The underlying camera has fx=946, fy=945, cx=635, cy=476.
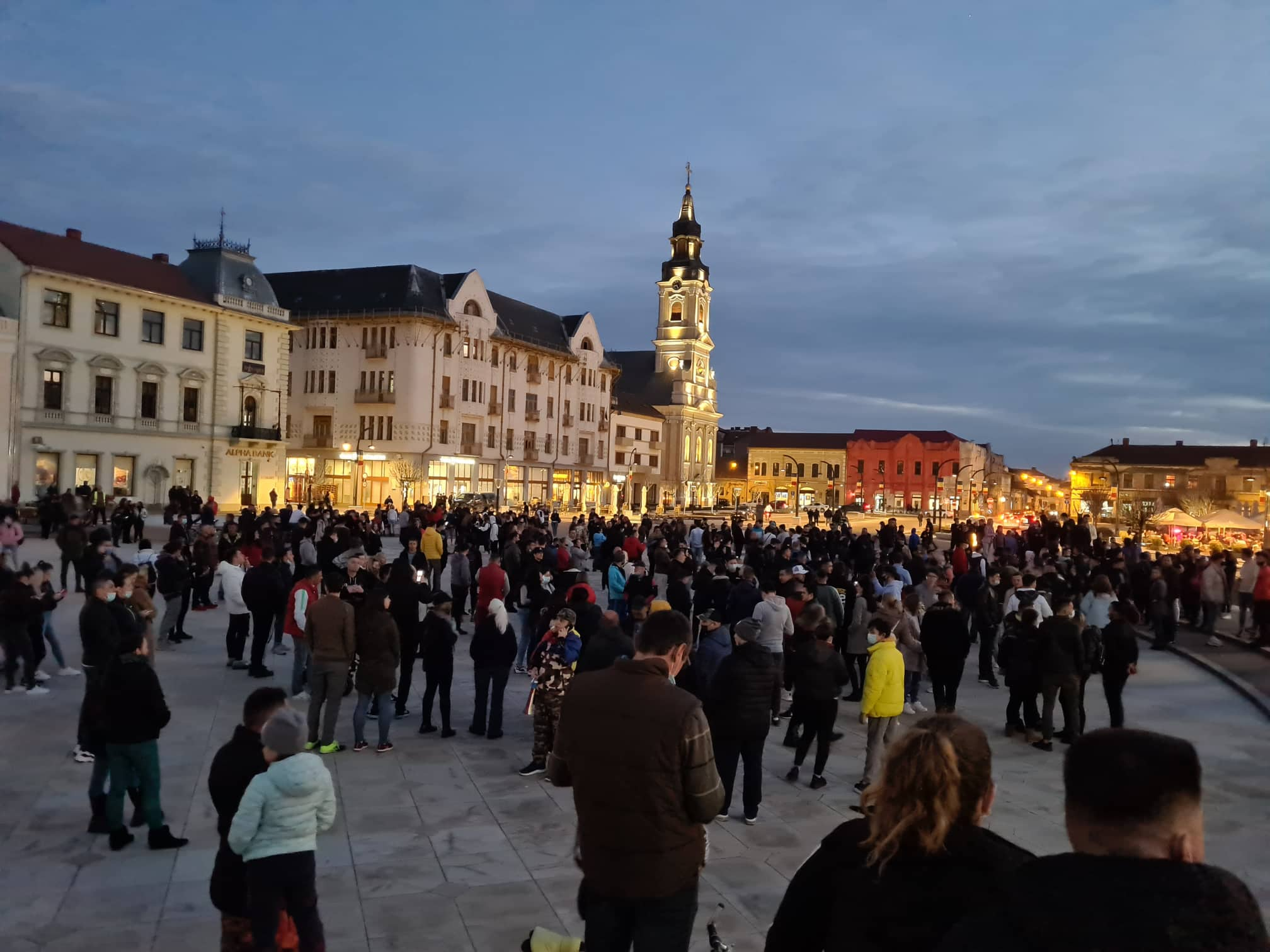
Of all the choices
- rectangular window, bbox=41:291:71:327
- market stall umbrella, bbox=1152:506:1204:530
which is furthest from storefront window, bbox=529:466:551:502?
market stall umbrella, bbox=1152:506:1204:530

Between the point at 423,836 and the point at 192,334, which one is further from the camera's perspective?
the point at 192,334

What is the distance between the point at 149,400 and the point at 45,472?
5433mm

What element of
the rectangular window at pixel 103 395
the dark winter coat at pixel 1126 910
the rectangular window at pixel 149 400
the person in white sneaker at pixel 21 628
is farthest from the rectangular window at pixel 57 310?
the dark winter coat at pixel 1126 910

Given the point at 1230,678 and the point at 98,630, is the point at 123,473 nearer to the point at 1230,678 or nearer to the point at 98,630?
the point at 98,630

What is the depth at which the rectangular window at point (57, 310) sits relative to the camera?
37.2 metres

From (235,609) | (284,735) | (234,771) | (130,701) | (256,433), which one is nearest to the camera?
(284,735)

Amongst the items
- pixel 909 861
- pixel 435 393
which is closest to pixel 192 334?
pixel 435 393

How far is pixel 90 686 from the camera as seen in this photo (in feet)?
22.3

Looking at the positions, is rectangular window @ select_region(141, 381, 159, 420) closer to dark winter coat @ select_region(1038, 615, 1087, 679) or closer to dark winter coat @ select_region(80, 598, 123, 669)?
dark winter coat @ select_region(80, 598, 123, 669)

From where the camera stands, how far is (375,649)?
8938 mm

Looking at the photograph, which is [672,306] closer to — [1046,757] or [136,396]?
[136,396]

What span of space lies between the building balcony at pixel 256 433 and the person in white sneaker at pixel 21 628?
116 feet

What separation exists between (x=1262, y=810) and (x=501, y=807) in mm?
6697

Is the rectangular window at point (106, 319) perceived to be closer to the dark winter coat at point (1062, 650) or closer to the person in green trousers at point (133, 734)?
the person in green trousers at point (133, 734)
